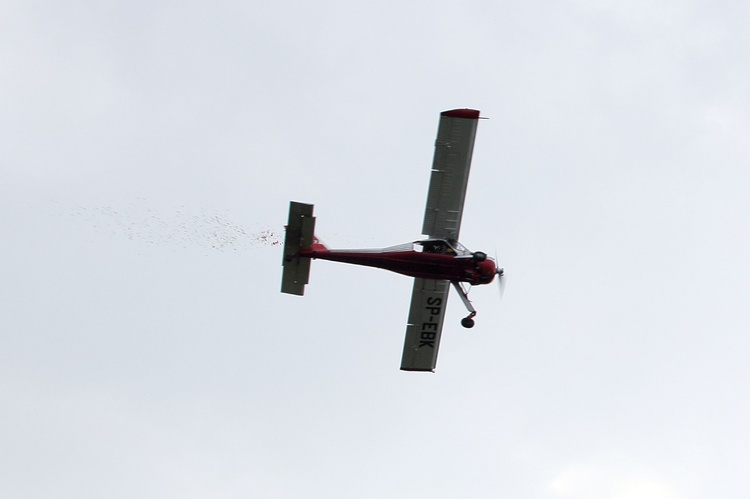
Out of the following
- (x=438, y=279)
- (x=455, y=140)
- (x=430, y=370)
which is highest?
(x=455, y=140)

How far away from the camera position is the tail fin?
22.7m

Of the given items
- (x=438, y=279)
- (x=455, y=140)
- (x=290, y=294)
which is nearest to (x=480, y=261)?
(x=438, y=279)

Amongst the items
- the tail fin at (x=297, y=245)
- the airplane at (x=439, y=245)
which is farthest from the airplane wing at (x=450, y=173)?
the tail fin at (x=297, y=245)

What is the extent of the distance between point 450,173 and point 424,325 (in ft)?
14.9

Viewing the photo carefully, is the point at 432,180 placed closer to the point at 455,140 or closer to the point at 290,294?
the point at 455,140

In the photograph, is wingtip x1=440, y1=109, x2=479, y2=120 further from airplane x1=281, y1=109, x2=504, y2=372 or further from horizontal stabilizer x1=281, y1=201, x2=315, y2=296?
horizontal stabilizer x1=281, y1=201, x2=315, y2=296

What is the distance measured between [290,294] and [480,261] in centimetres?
449

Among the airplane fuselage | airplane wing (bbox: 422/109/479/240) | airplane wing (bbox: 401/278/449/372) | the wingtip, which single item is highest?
the wingtip

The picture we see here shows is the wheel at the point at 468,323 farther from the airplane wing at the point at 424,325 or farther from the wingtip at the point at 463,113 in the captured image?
the wingtip at the point at 463,113

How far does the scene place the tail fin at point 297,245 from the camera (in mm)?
22672

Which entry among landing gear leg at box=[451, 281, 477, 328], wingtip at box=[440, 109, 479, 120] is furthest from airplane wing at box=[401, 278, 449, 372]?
wingtip at box=[440, 109, 479, 120]

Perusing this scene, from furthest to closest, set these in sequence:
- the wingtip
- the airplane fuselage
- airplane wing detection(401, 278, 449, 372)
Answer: airplane wing detection(401, 278, 449, 372), the airplane fuselage, the wingtip

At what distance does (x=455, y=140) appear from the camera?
22.6 meters

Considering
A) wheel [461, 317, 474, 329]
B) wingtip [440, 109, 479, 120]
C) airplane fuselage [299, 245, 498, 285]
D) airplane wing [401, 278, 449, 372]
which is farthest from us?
airplane wing [401, 278, 449, 372]
